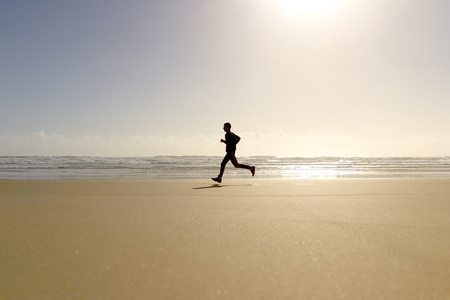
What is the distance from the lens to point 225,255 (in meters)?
1.47

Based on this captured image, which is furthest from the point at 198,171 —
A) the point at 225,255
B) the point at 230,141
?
the point at 225,255

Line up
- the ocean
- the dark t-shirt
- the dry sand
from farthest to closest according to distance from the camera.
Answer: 1. the ocean
2. the dark t-shirt
3. the dry sand

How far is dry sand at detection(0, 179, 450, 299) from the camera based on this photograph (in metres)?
1.09

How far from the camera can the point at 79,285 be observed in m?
1.13

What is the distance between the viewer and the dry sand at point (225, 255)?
3.59ft

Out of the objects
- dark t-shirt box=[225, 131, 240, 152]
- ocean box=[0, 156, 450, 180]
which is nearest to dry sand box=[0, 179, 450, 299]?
dark t-shirt box=[225, 131, 240, 152]

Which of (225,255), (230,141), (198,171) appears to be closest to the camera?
(225,255)

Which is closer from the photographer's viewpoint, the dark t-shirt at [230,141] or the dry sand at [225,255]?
the dry sand at [225,255]

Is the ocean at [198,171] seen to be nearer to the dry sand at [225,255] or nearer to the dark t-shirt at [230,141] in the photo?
the dark t-shirt at [230,141]

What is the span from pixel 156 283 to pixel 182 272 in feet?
0.44

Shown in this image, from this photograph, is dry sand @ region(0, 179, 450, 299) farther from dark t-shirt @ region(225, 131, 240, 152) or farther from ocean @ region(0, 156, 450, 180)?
ocean @ region(0, 156, 450, 180)

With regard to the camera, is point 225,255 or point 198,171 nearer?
point 225,255

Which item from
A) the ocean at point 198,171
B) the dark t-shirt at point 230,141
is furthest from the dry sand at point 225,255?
the ocean at point 198,171

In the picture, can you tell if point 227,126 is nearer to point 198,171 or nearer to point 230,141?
point 230,141
